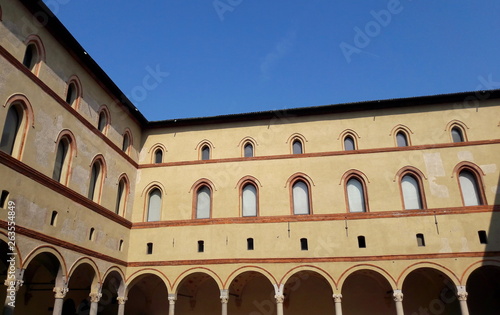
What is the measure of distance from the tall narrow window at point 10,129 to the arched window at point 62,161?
7.09 feet

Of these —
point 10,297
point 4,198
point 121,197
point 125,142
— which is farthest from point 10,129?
point 125,142

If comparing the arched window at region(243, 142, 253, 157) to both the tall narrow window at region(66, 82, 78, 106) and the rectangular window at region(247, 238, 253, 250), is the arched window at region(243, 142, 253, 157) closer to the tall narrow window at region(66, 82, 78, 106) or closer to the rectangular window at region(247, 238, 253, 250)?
the rectangular window at region(247, 238, 253, 250)

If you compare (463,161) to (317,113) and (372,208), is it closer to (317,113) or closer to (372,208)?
(372,208)

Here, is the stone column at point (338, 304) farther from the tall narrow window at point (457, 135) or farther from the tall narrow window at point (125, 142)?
the tall narrow window at point (125, 142)

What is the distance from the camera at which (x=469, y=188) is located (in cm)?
1883

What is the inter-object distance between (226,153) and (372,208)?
7.65 metres

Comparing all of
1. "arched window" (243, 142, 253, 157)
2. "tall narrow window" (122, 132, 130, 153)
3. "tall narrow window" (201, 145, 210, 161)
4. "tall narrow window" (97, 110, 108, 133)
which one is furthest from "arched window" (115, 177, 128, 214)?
"arched window" (243, 142, 253, 157)

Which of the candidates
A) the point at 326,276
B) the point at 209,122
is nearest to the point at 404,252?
the point at 326,276

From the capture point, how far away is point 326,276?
59.7 ft

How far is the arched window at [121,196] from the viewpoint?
20.1 m

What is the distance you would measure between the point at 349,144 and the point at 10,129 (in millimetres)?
14582

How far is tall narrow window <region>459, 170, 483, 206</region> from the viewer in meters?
18.5

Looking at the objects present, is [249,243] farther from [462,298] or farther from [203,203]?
[462,298]

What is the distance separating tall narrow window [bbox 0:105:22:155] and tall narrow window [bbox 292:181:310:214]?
1199 cm
